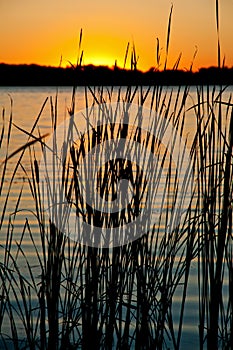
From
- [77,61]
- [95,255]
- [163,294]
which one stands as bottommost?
[163,294]

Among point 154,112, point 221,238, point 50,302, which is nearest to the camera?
point 221,238

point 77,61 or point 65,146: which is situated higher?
point 77,61

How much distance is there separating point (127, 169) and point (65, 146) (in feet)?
0.70

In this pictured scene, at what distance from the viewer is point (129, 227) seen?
1928 millimetres

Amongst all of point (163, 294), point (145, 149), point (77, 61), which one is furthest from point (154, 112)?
point (163, 294)

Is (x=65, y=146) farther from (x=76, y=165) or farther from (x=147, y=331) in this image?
(x=147, y=331)

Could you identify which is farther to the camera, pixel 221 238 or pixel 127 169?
pixel 127 169

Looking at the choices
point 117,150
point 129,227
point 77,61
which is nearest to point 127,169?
point 117,150

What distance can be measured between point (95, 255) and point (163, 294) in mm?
246

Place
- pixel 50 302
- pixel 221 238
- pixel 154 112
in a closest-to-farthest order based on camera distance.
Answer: pixel 221 238 < pixel 50 302 < pixel 154 112

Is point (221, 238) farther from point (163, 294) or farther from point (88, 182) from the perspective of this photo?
point (88, 182)

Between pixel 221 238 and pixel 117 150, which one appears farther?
pixel 117 150

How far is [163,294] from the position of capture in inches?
73.2

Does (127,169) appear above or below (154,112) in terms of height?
below
